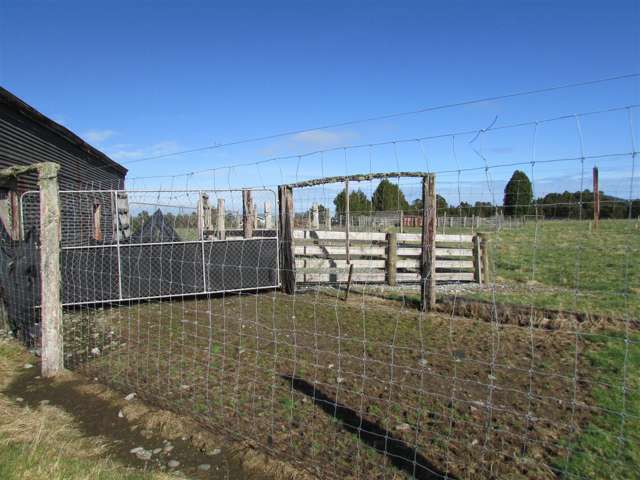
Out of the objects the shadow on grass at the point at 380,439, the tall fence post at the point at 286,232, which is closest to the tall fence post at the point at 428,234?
the tall fence post at the point at 286,232

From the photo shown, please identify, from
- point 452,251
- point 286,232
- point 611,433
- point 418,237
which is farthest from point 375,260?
point 611,433

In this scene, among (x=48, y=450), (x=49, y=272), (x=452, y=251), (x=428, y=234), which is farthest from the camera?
(x=452, y=251)

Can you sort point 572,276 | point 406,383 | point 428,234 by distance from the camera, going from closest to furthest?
Answer: point 406,383, point 428,234, point 572,276

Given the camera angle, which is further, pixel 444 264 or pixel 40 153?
pixel 40 153

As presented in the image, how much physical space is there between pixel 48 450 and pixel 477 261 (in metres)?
9.69

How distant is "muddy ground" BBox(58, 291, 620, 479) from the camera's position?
315cm

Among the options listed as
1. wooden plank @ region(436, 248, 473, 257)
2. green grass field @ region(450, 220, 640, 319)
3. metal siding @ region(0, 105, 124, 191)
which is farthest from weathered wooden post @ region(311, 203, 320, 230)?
metal siding @ region(0, 105, 124, 191)

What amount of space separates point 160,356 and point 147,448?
77.7 inches

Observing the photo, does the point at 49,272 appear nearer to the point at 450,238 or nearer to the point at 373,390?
the point at 373,390

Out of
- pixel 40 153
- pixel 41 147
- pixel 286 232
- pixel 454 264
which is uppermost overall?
pixel 41 147

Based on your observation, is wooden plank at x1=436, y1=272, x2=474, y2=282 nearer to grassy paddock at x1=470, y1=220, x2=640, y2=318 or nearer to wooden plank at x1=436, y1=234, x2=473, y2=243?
grassy paddock at x1=470, y1=220, x2=640, y2=318

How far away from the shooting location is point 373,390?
4254 millimetres

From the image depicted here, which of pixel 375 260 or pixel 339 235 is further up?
pixel 339 235

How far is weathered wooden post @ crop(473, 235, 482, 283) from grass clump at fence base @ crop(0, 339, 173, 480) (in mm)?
9157
